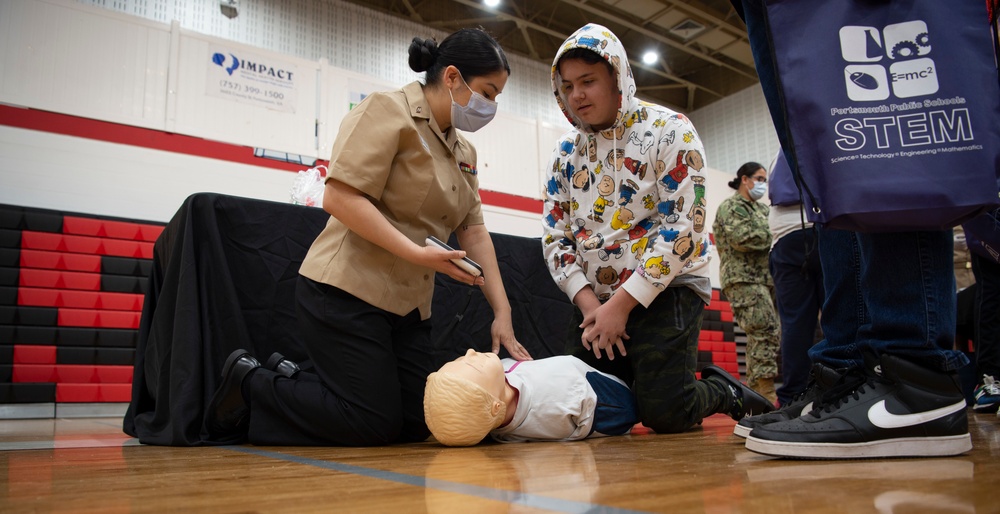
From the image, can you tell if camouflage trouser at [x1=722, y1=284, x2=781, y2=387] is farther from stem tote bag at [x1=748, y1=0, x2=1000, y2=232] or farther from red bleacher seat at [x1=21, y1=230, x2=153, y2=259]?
red bleacher seat at [x1=21, y1=230, x2=153, y2=259]

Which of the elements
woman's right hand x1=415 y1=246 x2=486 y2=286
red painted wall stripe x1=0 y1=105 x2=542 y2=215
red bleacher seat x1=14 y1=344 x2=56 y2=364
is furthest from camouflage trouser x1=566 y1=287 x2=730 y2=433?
red painted wall stripe x1=0 y1=105 x2=542 y2=215

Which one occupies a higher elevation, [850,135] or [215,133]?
[215,133]

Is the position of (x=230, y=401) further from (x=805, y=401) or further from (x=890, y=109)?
(x=890, y=109)

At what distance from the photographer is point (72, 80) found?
4641 millimetres

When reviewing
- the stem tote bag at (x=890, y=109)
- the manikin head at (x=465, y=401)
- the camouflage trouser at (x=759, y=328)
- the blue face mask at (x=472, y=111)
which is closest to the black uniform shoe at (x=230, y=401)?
the manikin head at (x=465, y=401)

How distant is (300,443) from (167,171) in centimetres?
421

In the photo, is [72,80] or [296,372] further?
[72,80]

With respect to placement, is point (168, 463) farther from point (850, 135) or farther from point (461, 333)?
point (850, 135)

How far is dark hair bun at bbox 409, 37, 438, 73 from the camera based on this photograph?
170 centimetres

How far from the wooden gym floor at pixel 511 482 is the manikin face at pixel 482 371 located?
0.19 metres

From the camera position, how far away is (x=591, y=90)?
1690 mm

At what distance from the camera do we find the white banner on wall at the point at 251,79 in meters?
5.20

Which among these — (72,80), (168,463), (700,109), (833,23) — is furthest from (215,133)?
(700,109)

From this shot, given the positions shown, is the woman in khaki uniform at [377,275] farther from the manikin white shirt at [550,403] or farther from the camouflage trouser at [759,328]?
the camouflage trouser at [759,328]
